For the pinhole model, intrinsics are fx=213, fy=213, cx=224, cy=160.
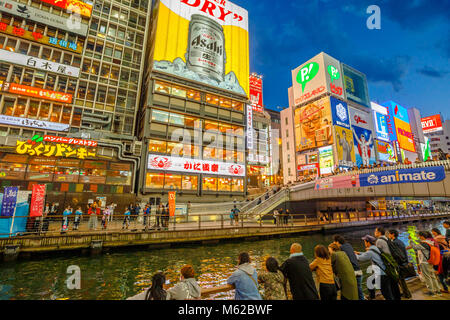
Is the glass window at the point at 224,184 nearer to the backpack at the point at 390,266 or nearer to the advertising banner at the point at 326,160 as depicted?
the advertising banner at the point at 326,160

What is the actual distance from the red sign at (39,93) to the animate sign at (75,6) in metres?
14.4

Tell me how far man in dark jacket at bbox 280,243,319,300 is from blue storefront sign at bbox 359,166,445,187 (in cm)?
2131

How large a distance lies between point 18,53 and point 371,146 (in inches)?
3139

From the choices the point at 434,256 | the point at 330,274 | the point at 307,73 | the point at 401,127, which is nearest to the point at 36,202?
the point at 330,274

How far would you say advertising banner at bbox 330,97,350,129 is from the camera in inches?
2209

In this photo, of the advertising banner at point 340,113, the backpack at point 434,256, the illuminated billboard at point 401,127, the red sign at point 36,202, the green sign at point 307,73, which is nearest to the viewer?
the backpack at point 434,256

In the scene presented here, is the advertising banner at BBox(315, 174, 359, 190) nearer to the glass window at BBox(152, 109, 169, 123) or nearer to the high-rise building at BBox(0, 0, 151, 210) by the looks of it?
the glass window at BBox(152, 109, 169, 123)

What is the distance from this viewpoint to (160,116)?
34125 mm

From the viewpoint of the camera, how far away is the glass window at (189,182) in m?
33.3

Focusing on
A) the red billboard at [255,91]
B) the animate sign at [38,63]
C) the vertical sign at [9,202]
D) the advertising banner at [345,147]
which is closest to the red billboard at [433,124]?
the advertising banner at [345,147]

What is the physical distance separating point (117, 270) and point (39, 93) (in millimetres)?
31291

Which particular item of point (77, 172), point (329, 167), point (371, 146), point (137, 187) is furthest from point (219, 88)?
point (371, 146)

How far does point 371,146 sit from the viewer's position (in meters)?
62.6

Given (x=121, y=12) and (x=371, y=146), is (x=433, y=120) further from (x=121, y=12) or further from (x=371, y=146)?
(x=121, y=12)
